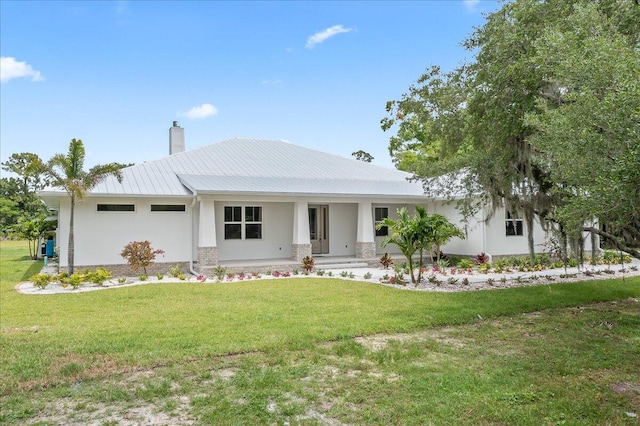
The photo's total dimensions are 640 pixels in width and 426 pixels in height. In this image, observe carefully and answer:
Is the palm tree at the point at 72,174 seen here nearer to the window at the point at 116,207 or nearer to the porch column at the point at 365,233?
the window at the point at 116,207

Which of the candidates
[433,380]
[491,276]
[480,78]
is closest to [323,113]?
[491,276]

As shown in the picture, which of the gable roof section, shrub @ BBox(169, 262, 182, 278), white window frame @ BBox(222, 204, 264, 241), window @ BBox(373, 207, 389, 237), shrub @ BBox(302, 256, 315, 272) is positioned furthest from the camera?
window @ BBox(373, 207, 389, 237)

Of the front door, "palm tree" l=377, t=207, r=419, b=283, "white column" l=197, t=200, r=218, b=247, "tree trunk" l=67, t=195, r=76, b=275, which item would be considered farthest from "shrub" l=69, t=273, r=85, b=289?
the front door

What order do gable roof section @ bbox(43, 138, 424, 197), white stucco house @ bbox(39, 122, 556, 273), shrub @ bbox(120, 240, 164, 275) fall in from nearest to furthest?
shrub @ bbox(120, 240, 164, 275)
white stucco house @ bbox(39, 122, 556, 273)
gable roof section @ bbox(43, 138, 424, 197)

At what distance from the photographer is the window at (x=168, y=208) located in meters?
15.2

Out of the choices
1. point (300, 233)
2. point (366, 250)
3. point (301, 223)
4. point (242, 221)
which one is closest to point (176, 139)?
point (242, 221)

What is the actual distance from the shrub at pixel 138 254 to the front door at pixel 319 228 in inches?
269

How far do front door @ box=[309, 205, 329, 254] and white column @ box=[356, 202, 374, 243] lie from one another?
1.57 m

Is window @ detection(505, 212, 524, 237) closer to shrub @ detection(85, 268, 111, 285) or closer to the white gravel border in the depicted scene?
the white gravel border

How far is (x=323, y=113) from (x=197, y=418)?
66.8 feet

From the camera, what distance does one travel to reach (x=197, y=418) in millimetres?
3768

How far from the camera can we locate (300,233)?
16375 mm

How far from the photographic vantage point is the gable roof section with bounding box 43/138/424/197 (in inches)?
597

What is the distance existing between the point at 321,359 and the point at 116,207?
38.3 feet
